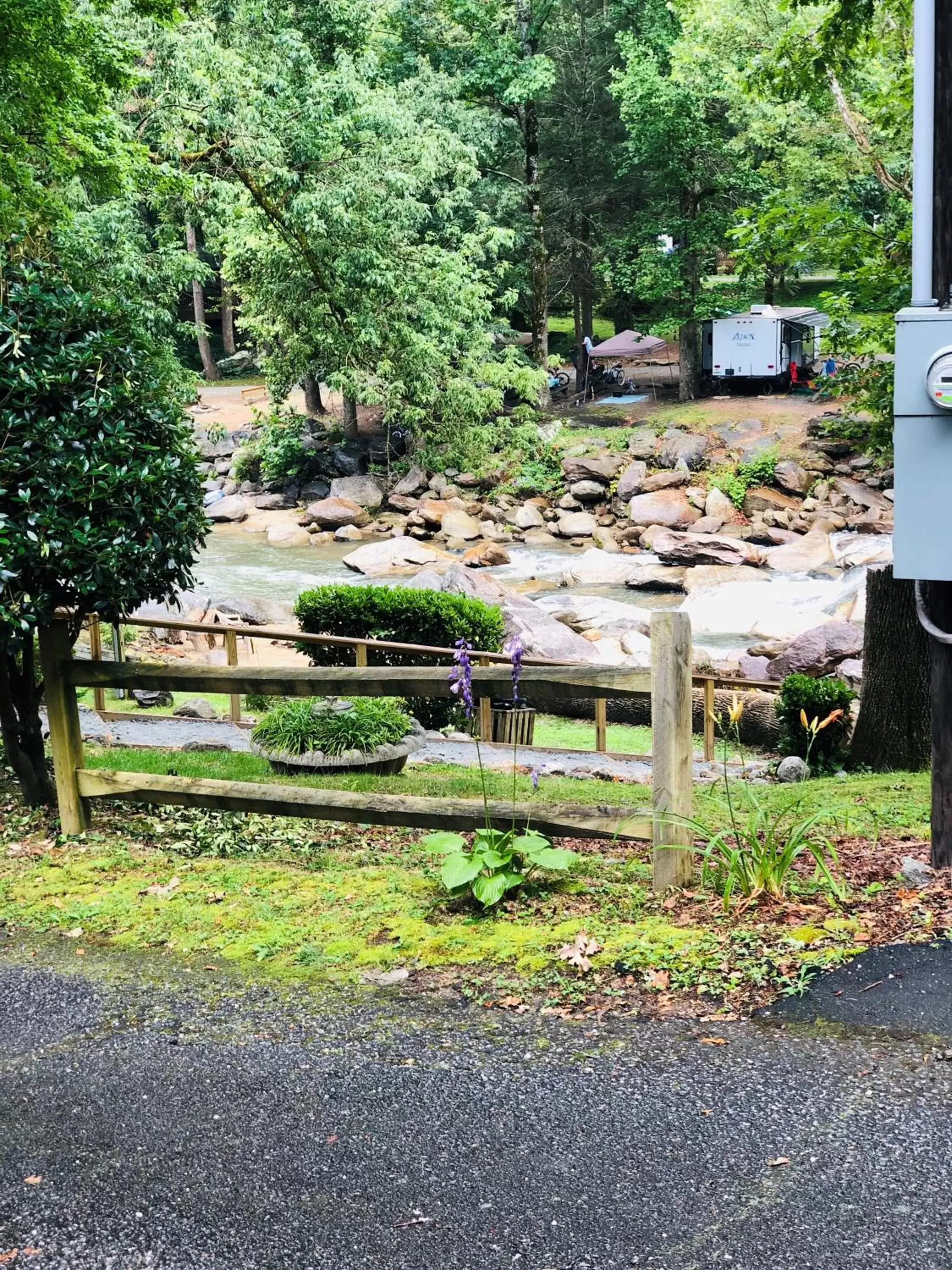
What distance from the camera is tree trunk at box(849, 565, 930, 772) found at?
970 cm

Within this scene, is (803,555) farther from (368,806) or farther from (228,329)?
(228,329)

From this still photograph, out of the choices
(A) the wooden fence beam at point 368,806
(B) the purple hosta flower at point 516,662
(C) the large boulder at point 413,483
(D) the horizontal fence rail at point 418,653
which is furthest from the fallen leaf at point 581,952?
(C) the large boulder at point 413,483

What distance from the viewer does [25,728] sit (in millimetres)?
6781

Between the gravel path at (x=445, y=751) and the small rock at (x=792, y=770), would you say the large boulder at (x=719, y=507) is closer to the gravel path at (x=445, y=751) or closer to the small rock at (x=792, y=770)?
the gravel path at (x=445, y=751)

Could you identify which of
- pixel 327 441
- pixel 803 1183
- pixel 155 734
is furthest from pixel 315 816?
pixel 327 441

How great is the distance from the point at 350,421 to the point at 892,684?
99.8 ft

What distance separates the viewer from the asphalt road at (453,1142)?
9.60 ft

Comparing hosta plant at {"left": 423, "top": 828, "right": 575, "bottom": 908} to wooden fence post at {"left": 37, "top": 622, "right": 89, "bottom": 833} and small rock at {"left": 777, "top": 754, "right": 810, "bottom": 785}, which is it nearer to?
wooden fence post at {"left": 37, "top": 622, "right": 89, "bottom": 833}

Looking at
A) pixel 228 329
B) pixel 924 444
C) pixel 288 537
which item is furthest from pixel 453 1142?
pixel 228 329

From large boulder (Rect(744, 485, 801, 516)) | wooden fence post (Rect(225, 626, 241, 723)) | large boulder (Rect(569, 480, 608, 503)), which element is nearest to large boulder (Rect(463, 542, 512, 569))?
large boulder (Rect(569, 480, 608, 503))

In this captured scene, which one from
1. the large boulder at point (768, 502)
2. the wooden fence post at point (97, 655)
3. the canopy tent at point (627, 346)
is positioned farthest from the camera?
the canopy tent at point (627, 346)

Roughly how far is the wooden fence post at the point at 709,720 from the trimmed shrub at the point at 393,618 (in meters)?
2.88

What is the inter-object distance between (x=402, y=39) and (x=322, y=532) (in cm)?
1628

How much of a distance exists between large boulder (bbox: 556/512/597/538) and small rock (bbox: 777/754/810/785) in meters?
20.7
